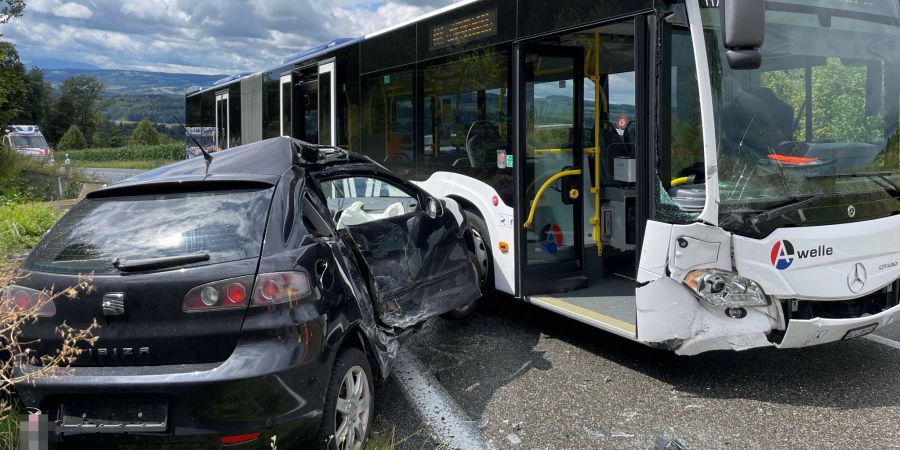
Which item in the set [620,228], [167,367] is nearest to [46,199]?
[620,228]

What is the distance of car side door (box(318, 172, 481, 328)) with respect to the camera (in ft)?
15.6

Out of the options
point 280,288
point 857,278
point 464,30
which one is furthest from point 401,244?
point 857,278

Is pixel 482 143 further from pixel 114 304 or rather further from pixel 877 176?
pixel 114 304

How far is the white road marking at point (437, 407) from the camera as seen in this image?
4266mm

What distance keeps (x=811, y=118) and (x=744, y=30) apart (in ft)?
3.52

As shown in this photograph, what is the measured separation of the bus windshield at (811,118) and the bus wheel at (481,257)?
2621mm

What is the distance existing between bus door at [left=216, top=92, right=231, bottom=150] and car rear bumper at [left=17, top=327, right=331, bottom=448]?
15901 mm

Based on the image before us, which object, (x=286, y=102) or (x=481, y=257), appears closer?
(x=481, y=257)

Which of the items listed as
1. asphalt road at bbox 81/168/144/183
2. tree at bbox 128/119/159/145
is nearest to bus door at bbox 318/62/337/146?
asphalt road at bbox 81/168/144/183

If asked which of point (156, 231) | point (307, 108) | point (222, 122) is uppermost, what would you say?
point (222, 122)

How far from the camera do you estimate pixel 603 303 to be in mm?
5957

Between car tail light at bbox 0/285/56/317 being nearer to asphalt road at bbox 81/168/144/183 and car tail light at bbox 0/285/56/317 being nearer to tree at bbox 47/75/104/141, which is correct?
asphalt road at bbox 81/168/144/183

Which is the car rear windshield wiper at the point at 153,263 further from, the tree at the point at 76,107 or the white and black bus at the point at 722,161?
the tree at the point at 76,107

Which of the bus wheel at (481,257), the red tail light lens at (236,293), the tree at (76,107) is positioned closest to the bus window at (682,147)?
the bus wheel at (481,257)
